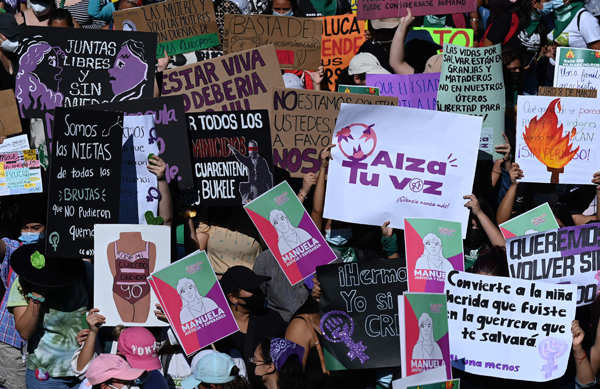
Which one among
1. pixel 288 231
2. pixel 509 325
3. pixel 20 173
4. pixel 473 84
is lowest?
pixel 509 325

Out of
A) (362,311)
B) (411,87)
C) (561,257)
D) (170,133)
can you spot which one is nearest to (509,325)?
(561,257)

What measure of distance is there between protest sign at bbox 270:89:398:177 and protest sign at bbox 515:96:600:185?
3.92 ft

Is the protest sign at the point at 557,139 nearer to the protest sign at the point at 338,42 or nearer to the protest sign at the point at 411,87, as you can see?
the protest sign at the point at 411,87

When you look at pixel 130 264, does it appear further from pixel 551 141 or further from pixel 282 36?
pixel 551 141

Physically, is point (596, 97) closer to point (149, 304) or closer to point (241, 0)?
point (241, 0)

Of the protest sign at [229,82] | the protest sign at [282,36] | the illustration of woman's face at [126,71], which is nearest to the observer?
the illustration of woman's face at [126,71]

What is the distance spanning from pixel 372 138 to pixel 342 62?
2186mm

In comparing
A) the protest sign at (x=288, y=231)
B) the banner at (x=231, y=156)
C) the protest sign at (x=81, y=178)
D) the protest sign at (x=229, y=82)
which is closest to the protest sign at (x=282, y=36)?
the protest sign at (x=229, y=82)

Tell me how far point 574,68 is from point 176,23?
3.91m

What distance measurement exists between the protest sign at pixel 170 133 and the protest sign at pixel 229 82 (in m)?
0.48

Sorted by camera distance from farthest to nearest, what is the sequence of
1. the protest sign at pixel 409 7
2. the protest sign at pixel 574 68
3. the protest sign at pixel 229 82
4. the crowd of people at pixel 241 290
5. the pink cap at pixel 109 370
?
the protest sign at pixel 409 7 → the protest sign at pixel 574 68 → the protest sign at pixel 229 82 → the crowd of people at pixel 241 290 → the pink cap at pixel 109 370

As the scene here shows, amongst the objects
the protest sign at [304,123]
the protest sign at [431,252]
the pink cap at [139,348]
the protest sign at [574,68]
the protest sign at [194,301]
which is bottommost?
the pink cap at [139,348]

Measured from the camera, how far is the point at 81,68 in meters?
7.87

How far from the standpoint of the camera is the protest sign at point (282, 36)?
343 inches
